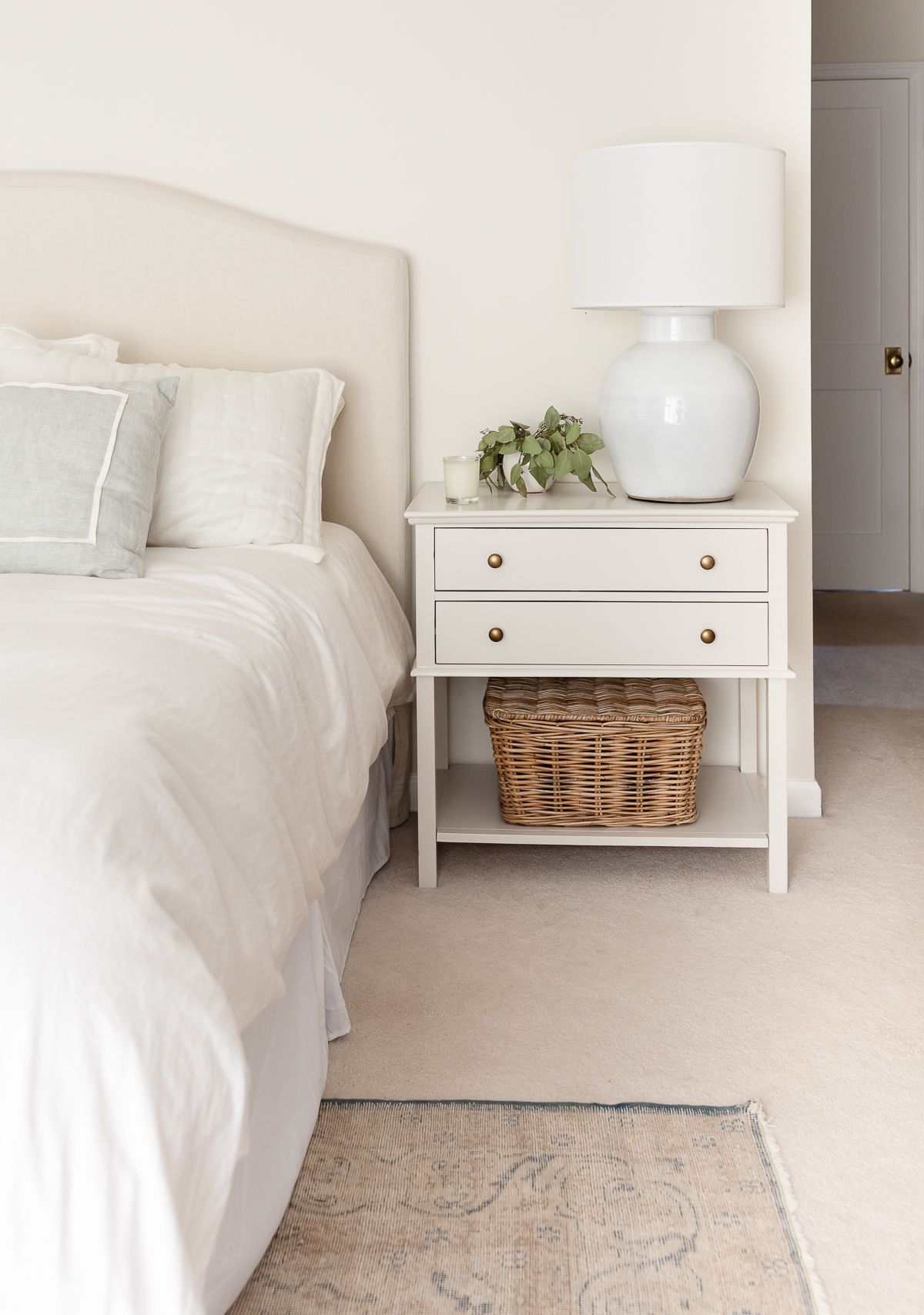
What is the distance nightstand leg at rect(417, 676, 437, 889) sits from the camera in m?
2.43

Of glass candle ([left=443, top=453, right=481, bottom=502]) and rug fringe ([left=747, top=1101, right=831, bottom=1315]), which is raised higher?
glass candle ([left=443, top=453, right=481, bottom=502])

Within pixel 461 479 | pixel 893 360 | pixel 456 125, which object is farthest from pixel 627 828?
pixel 893 360

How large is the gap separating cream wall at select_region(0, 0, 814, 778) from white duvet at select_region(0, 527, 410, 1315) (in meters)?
1.25

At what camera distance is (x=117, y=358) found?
2.68 meters

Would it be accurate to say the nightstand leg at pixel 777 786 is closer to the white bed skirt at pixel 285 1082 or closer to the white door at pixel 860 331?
the white bed skirt at pixel 285 1082

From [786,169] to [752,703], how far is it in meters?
1.15

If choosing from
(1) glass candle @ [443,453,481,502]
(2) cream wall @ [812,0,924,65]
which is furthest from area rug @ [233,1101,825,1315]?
Result: (2) cream wall @ [812,0,924,65]

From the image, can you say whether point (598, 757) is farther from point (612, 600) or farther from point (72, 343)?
point (72, 343)

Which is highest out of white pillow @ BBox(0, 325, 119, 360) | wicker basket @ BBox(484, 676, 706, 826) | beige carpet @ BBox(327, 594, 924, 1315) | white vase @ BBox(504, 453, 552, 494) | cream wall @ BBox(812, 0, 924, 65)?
cream wall @ BBox(812, 0, 924, 65)

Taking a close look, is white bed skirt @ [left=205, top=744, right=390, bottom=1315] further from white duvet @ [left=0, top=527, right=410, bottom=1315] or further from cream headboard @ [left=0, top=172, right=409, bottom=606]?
cream headboard @ [left=0, top=172, right=409, bottom=606]

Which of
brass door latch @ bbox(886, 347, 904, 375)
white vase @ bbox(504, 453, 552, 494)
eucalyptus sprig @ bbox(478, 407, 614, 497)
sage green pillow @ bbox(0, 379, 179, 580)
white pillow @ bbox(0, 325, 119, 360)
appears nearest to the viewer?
sage green pillow @ bbox(0, 379, 179, 580)

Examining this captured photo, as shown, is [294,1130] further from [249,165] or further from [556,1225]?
[249,165]

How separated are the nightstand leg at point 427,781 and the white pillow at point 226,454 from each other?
36cm

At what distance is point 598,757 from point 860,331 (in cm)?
351
